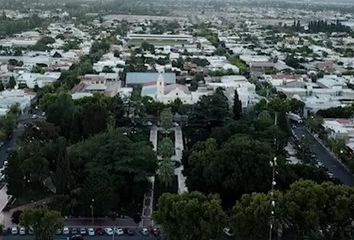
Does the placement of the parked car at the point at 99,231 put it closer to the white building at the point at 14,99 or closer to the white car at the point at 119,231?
the white car at the point at 119,231

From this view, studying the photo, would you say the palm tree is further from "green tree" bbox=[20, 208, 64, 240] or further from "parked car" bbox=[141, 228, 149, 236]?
"green tree" bbox=[20, 208, 64, 240]

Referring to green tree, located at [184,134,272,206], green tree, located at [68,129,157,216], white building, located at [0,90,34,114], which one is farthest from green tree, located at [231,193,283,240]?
white building, located at [0,90,34,114]

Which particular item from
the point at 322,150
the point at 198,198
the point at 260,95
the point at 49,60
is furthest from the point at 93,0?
the point at 198,198

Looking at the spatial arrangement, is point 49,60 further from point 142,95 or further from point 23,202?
point 23,202

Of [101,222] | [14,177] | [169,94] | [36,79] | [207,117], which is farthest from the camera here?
[36,79]

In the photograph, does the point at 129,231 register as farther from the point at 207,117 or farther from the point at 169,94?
the point at 169,94

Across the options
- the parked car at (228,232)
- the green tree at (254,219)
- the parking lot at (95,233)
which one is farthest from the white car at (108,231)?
the green tree at (254,219)

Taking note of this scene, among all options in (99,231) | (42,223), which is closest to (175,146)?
(99,231)
